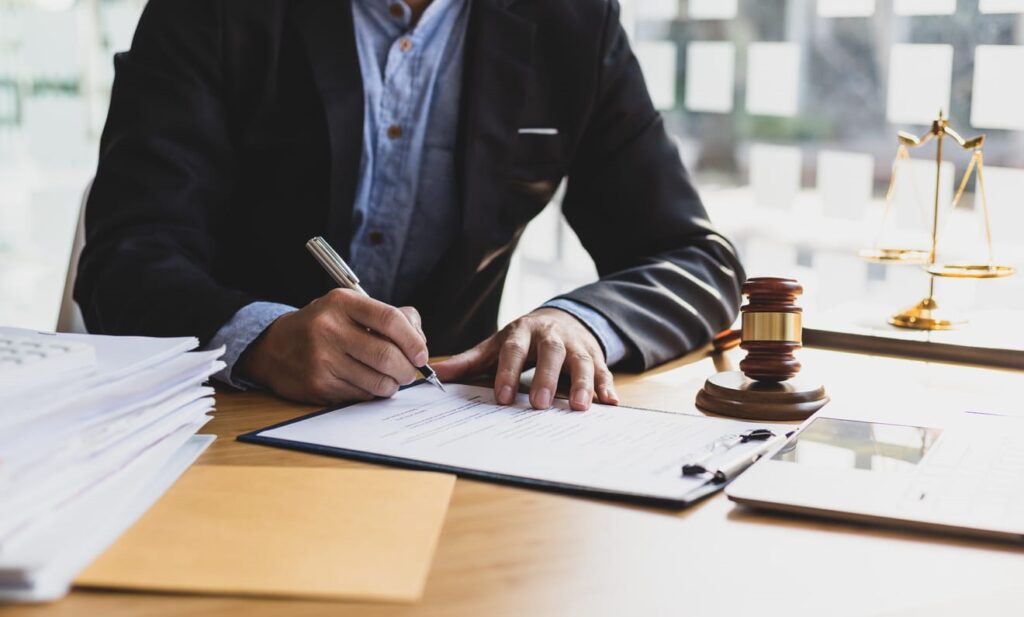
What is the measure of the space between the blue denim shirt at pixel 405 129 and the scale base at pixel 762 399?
69 cm

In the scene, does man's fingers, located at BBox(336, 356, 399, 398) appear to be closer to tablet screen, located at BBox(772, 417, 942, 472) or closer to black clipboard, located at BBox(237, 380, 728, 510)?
black clipboard, located at BBox(237, 380, 728, 510)

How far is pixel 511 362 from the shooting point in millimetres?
1099

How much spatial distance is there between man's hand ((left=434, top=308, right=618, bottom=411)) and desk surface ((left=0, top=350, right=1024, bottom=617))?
0.26 m

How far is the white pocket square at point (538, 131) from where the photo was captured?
1.64 meters

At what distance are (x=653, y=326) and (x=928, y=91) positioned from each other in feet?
4.30

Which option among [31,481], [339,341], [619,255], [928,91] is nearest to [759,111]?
[928,91]

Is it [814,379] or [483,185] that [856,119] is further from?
[814,379]

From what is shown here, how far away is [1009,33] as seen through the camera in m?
2.04

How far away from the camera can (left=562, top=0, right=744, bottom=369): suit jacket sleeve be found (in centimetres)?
131

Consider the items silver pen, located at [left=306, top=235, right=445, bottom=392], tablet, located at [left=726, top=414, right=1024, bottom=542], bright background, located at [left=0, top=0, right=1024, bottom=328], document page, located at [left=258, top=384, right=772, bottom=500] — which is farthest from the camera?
bright background, located at [left=0, top=0, right=1024, bottom=328]

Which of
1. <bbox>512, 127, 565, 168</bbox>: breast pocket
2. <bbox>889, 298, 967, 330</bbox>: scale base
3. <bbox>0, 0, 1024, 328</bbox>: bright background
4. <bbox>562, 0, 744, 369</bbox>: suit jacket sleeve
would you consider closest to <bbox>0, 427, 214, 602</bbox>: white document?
<bbox>562, 0, 744, 369</bbox>: suit jacket sleeve

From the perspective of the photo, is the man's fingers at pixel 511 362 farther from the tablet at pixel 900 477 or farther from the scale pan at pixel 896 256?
the scale pan at pixel 896 256

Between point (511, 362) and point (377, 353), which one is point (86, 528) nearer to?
point (377, 353)

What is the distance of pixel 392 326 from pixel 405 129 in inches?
26.4
